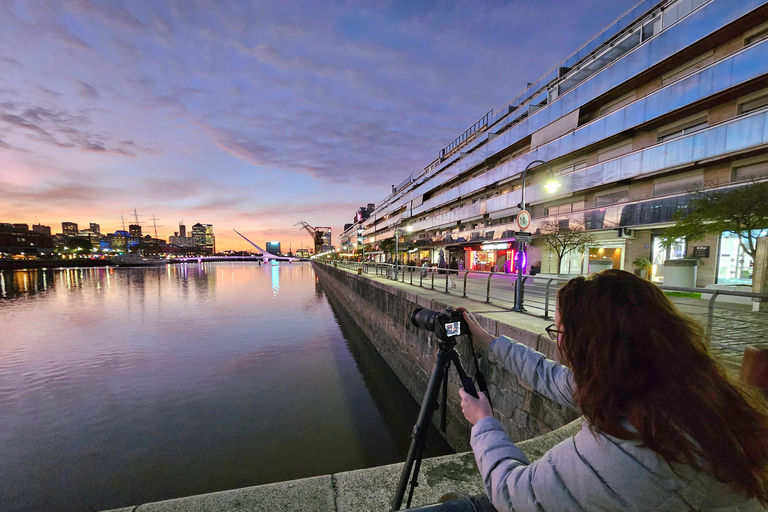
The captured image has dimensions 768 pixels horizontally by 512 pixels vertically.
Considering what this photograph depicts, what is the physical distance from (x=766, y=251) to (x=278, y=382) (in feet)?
39.7

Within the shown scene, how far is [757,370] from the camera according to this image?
4.44ft

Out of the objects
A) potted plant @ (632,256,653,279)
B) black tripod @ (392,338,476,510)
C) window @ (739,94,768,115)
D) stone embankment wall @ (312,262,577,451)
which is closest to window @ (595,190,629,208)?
potted plant @ (632,256,653,279)

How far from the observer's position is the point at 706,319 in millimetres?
3885

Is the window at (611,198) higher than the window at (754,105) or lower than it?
lower

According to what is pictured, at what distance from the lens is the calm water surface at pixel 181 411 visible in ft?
17.5

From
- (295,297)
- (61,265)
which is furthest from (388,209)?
(61,265)

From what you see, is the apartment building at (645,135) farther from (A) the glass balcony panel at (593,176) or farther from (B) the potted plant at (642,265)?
(B) the potted plant at (642,265)

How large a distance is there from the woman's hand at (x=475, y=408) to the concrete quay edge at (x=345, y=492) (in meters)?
1.11

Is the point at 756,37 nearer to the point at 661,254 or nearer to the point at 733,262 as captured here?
the point at 733,262

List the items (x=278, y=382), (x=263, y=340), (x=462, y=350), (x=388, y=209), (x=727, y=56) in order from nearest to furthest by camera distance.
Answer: (x=462, y=350), (x=278, y=382), (x=727, y=56), (x=263, y=340), (x=388, y=209)

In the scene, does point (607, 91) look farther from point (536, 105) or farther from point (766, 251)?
point (766, 251)

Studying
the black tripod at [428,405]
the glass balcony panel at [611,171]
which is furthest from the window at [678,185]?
the black tripod at [428,405]

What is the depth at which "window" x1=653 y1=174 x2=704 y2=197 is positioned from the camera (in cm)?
1344

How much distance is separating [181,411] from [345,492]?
296 inches
